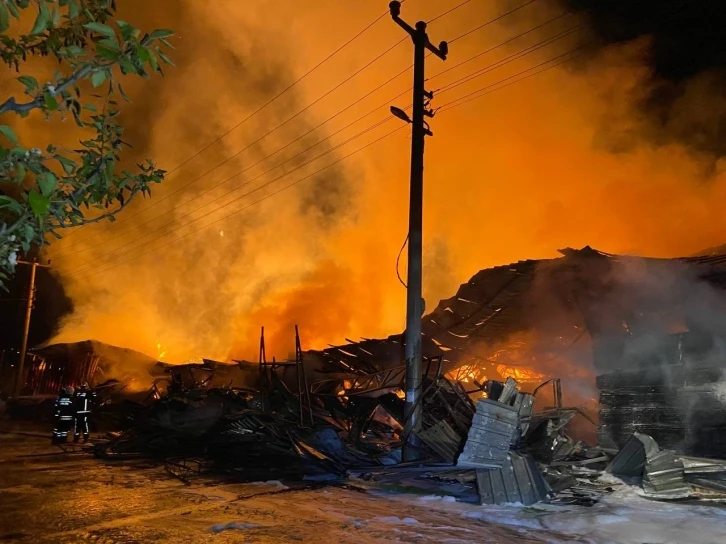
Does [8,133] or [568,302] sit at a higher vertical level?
[568,302]

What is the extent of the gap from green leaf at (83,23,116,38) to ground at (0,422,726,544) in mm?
4842

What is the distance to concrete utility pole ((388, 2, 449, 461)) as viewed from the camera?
9188 millimetres

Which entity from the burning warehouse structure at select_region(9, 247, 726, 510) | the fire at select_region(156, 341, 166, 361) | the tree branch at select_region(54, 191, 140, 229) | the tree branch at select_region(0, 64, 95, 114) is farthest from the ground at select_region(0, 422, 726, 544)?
the fire at select_region(156, 341, 166, 361)

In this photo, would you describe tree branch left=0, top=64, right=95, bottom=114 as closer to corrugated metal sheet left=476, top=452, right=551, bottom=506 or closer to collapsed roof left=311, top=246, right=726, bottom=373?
corrugated metal sheet left=476, top=452, right=551, bottom=506

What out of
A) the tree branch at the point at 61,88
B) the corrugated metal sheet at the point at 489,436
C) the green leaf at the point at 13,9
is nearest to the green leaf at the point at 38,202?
the tree branch at the point at 61,88

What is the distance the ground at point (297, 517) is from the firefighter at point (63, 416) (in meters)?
5.24

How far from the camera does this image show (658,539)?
491 centimetres

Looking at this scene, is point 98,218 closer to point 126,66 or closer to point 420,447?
point 126,66

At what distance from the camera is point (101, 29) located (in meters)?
1.67

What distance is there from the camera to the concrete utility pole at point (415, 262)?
9188 millimetres

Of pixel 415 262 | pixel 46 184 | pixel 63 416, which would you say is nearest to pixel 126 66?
pixel 46 184

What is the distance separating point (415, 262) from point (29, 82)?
7969 mm

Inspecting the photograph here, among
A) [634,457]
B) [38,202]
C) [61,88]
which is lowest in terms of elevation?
[634,457]

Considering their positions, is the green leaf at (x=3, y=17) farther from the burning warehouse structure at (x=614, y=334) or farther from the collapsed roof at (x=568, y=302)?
the collapsed roof at (x=568, y=302)
